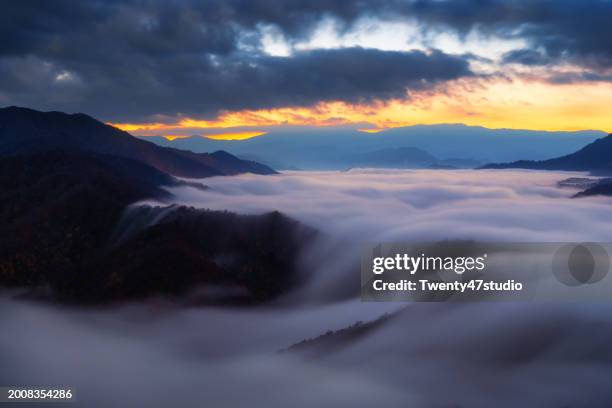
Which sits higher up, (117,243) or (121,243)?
(121,243)

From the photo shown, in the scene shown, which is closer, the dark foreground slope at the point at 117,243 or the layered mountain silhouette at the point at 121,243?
the layered mountain silhouette at the point at 121,243

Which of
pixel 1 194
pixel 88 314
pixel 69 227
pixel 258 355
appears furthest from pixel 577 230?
pixel 1 194

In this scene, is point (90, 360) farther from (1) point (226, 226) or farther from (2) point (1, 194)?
(2) point (1, 194)

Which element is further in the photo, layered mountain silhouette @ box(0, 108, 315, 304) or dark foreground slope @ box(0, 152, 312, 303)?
dark foreground slope @ box(0, 152, 312, 303)

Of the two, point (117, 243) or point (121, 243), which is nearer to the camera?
point (121, 243)
